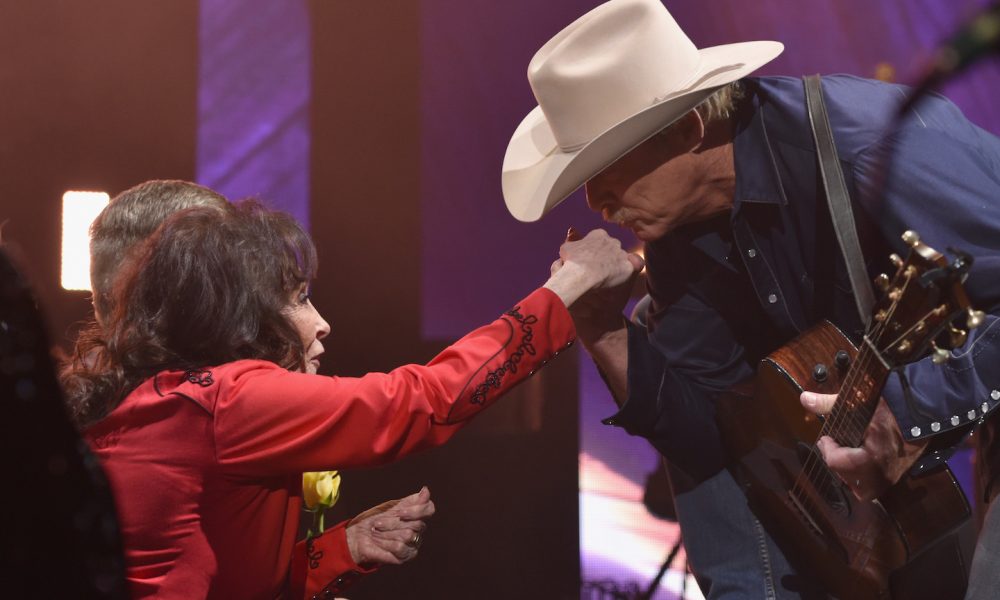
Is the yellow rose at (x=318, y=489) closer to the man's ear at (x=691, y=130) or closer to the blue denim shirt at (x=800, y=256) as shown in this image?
the blue denim shirt at (x=800, y=256)

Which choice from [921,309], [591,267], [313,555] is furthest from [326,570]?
[921,309]

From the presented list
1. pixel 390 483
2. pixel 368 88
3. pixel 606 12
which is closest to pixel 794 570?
pixel 606 12

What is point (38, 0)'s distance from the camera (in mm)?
3840

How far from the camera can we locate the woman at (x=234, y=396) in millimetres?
1706

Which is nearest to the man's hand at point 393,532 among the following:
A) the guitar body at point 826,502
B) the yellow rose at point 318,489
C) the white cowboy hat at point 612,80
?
the yellow rose at point 318,489

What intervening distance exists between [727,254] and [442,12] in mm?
2178

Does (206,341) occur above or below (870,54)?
below

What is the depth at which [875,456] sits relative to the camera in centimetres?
186

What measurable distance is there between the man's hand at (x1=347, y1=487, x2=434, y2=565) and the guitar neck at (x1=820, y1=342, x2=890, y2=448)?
2.70ft

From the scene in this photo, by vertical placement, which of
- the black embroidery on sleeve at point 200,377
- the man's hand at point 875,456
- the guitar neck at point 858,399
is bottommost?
the man's hand at point 875,456

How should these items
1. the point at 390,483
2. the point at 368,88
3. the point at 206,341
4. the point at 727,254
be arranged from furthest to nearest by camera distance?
the point at 368,88 < the point at 390,483 < the point at 727,254 < the point at 206,341

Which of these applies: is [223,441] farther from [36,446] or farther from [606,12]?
[606,12]

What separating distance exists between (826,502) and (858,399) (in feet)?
1.18

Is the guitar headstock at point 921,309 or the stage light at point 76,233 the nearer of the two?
the guitar headstock at point 921,309
